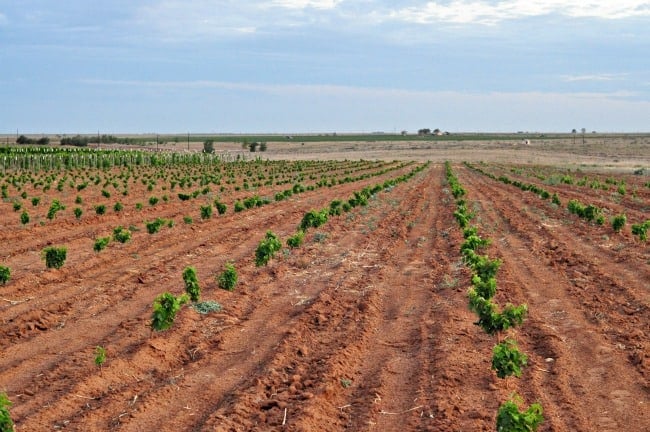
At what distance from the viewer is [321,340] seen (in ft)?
33.4

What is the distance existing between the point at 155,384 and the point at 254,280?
606cm

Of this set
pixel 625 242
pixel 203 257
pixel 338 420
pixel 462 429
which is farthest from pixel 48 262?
pixel 625 242

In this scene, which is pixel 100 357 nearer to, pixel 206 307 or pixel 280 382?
pixel 280 382

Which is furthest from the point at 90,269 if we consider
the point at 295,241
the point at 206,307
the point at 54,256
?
the point at 295,241

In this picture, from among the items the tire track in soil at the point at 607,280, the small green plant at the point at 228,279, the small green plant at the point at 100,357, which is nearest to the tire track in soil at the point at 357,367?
the small green plant at the point at 228,279

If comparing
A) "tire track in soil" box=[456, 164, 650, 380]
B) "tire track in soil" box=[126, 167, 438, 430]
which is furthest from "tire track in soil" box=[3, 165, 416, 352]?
"tire track in soil" box=[456, 164, 650, 380]

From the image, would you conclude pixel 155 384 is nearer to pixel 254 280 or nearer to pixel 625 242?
pixel 254 280

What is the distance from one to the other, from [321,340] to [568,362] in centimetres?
319

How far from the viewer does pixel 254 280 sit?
14.4 metres

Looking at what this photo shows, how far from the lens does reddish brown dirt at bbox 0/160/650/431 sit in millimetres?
7586

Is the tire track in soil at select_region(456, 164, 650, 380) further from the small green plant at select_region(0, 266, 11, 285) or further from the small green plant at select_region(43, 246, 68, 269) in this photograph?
the small green plant at select_region(0, 266, 11, 285)

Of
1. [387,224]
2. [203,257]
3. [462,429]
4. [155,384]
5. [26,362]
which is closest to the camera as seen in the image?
[462,429]

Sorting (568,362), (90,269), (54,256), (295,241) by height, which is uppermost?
(54,256)

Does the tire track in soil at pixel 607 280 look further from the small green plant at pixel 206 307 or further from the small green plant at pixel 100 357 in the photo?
the small green plant at pixel 100 357
